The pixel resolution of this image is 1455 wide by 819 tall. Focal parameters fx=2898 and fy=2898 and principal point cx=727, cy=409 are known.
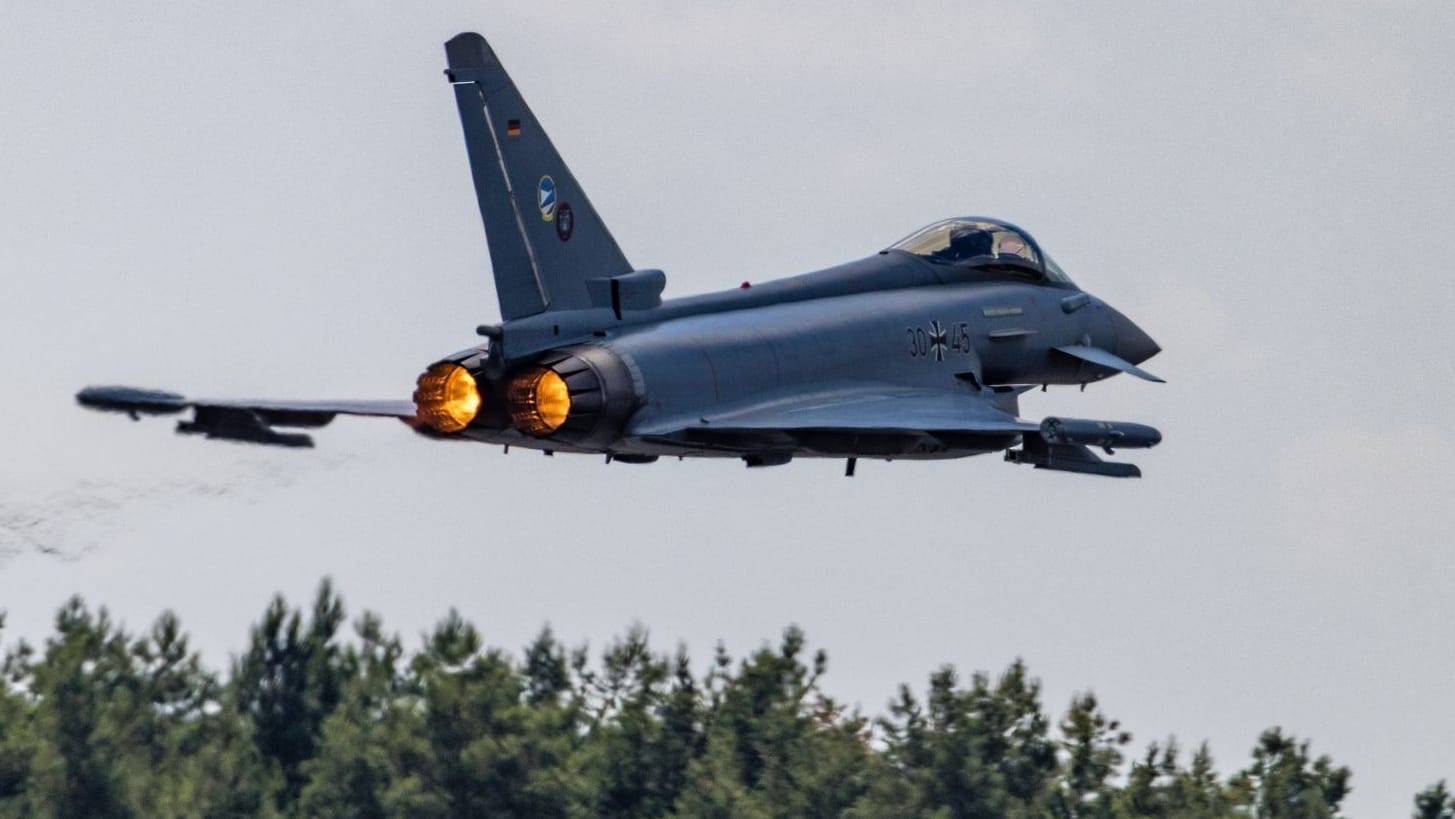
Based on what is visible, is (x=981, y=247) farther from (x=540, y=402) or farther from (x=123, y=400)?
(x=123, y=400)

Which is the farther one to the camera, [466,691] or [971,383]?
[466,691]

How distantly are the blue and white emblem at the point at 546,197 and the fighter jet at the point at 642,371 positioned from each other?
0.04 meters

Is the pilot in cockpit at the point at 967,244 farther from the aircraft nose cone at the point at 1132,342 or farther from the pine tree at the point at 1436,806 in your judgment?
the pine tree at the point at 1436,806

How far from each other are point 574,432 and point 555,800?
57685 millimetres

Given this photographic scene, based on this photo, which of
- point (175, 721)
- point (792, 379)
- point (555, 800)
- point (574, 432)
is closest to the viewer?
point (574, 432)

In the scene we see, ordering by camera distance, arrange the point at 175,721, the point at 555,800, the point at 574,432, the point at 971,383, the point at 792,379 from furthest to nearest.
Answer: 1. the point at 175,721
2. the point at 555,800
3. the point at 971,383
4. the point at 792,379
5. the point at 574,432

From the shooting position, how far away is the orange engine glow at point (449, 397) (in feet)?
110

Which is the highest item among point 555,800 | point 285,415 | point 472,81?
point 472,81

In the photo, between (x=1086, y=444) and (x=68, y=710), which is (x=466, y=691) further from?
(x=1086, y=444)

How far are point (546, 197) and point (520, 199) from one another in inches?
13.0

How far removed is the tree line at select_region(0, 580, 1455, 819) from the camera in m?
89.2

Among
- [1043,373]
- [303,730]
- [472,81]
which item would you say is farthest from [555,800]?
[472,81]

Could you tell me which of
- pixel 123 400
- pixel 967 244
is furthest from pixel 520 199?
pixel 967 244

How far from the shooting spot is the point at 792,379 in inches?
1405
